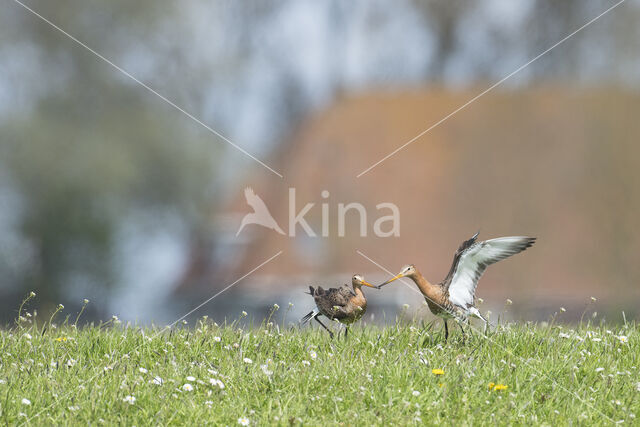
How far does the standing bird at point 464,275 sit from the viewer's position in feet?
17.1

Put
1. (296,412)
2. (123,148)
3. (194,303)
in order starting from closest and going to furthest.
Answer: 1. (296,412)
2. (194,303)
3. (123,148)

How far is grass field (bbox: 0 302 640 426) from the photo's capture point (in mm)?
4238

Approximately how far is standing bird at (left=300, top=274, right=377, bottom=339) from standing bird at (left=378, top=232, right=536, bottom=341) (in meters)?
0.24

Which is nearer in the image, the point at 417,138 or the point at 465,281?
the point at 465,281

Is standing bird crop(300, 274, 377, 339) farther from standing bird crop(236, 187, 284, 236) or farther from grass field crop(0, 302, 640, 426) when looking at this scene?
standing bird crop(236, 187, 284, 236)

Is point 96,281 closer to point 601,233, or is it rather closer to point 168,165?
point 168,165

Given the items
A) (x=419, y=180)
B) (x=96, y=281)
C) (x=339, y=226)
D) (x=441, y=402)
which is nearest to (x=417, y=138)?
(x=419, y=180)

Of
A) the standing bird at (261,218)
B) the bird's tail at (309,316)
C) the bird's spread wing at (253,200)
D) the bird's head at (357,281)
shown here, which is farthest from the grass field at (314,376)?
the standing bird at (261,218)

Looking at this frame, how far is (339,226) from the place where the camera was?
13.4 metres

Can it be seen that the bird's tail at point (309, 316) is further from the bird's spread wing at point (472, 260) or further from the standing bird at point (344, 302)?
the bird's spread wing at point (472, 260)

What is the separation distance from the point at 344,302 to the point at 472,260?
919 millimetres

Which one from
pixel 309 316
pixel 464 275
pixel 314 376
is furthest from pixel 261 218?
pixel 314 376

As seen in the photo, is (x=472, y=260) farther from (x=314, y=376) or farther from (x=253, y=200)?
(x=253, y=200)

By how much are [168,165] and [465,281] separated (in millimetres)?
11958
